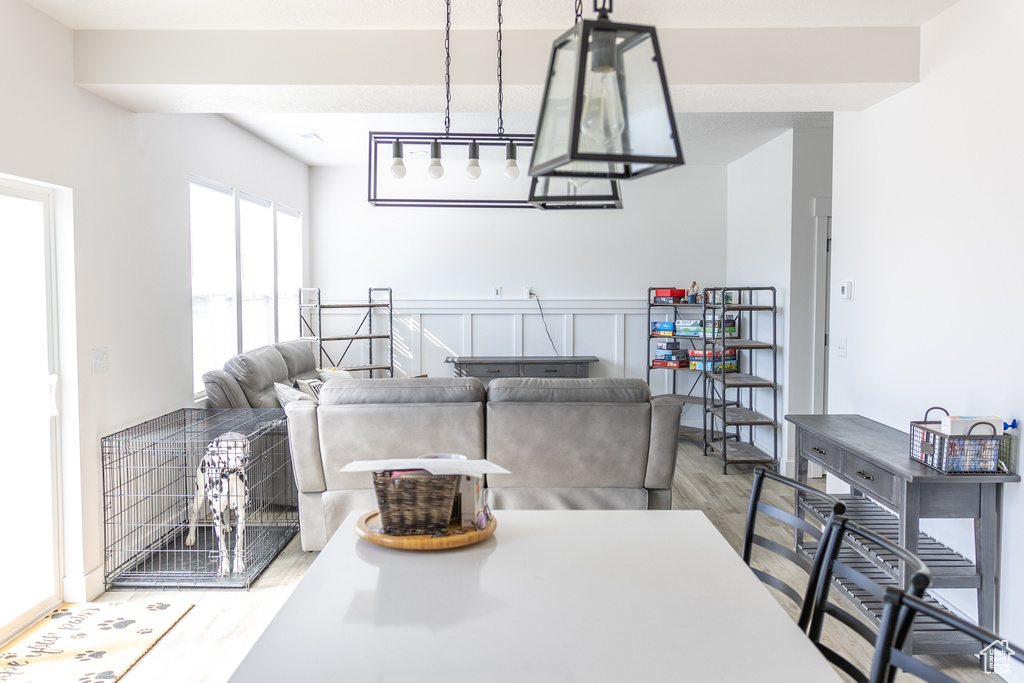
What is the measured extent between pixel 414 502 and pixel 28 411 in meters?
2.26

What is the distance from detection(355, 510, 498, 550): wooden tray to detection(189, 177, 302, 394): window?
3.31 m

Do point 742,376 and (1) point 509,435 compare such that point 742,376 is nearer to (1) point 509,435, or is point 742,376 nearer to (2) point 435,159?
(1) point 509,435

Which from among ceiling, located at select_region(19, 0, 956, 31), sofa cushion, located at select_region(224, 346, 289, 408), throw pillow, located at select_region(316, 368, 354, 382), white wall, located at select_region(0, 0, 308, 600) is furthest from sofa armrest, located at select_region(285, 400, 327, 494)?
throw pillow, located at select_region(316, 368, 354, 382)

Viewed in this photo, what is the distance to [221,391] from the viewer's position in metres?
4.30

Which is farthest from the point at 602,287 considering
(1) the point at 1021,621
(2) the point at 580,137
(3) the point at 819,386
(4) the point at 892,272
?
(2) the point at 580,137

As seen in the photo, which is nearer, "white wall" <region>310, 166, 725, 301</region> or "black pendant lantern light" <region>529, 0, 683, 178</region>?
"black pendant lantern light" <region>529, 0, 683, 178</region>

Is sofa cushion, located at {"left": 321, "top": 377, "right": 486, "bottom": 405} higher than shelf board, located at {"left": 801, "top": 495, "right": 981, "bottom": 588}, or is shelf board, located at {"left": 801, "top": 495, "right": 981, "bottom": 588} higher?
sofa cushion, located at {"left": 321, "top": 377, "right": 486, "bottom": 405}

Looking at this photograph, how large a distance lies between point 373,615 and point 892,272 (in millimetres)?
3087

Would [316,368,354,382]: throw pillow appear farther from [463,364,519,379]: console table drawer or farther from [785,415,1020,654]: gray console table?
[785,415,1020,654]: gray console table

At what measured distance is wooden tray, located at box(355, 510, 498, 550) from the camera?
1.63m

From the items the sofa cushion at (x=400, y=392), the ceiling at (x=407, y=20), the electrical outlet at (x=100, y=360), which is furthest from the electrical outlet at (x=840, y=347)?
the electrical outlet at (x=100, y=360)

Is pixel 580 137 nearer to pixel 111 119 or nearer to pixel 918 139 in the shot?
pixel 918 139

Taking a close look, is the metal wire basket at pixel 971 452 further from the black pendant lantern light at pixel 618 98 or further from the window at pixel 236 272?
the window at pixel 236 272

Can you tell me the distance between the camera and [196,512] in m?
3.63
